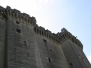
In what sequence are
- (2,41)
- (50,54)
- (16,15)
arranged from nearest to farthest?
(2,41) → (16,15) → (50,54)

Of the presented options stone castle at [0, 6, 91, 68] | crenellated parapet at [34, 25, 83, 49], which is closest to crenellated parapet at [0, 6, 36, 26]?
stone castle at [0, 6, 91, 68]

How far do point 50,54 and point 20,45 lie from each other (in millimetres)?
5563

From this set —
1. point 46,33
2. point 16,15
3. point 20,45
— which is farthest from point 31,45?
point 46,33

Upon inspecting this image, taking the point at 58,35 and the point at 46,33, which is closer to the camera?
the point at 46,33

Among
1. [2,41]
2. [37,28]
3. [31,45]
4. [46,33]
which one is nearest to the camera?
[2,41]

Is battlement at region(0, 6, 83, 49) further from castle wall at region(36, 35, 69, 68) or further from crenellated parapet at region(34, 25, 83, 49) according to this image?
castle wall at region(36, 35, 69, 68)

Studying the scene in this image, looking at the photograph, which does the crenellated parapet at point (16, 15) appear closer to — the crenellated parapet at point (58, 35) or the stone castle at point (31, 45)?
the stone castle at point (31, 45)

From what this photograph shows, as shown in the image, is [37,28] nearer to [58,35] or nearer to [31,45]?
[58,35]

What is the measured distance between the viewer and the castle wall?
19356 millimetres

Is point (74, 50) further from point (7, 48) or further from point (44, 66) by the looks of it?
point (7, 48)

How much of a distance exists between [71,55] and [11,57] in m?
10.6

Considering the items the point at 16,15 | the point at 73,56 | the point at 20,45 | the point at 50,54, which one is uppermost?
the point at 16,15

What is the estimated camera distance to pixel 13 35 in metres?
17.5

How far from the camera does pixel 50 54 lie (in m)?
21.2
